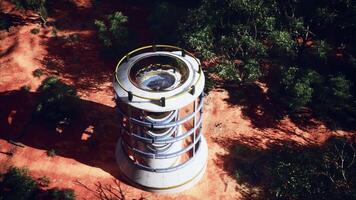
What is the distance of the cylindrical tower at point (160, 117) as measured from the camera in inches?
841

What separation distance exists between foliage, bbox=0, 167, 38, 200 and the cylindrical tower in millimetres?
7139

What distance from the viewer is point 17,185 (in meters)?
26.2

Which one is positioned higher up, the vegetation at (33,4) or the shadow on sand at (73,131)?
the vegetation at (33,4)

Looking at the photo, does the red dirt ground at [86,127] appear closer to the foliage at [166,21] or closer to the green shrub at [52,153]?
the green shrub at [52,153]

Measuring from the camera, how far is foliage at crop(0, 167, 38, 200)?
25750mm

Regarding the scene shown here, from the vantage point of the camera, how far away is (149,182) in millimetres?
25891

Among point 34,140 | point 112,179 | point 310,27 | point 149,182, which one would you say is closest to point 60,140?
point 34,140

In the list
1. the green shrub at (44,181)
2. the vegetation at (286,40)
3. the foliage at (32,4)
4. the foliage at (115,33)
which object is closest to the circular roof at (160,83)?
the vegetation at (286,40)

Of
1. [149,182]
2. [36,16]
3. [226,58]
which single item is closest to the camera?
[149,182]

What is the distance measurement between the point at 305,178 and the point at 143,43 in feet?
75.9

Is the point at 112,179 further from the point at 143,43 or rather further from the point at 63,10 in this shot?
the point at 63,10

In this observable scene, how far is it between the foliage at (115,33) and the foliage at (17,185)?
15.8m

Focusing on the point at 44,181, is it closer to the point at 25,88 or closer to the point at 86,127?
the point at 86,127

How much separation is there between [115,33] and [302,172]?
76.2ft
